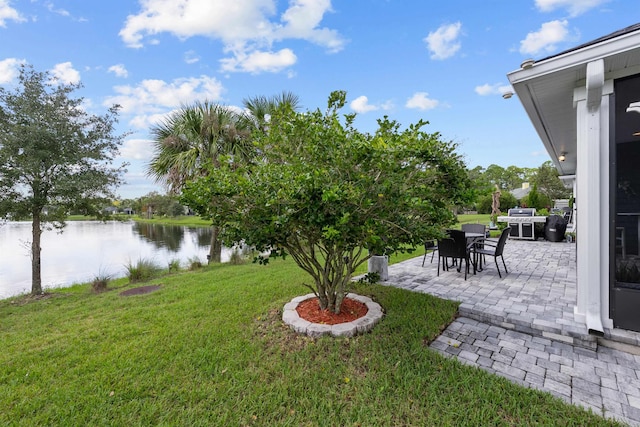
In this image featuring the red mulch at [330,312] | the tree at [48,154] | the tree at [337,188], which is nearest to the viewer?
the tree at [337,188]

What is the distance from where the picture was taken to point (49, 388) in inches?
82.4

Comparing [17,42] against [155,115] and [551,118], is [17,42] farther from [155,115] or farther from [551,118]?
[551,118]

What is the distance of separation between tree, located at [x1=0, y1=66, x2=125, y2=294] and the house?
7.45m

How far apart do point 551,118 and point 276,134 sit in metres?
3.88

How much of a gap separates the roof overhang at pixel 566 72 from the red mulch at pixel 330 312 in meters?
3.01

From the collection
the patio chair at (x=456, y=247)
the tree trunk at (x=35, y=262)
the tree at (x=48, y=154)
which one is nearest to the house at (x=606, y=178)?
the patio chair at (x=456, y=247)

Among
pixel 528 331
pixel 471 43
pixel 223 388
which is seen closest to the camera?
pixel 223 388

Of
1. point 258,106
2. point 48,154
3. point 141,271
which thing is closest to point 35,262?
point 141,271

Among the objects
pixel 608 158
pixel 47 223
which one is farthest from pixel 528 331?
pixel 47 223

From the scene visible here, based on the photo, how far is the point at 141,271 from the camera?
6371 millimetres

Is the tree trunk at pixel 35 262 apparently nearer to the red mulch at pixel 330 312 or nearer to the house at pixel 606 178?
the red mulch at pixel 330 312

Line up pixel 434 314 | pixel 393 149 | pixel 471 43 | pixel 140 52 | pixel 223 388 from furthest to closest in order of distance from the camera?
pixel 140 52, pixel 471 43, pixel 434 314, pixel 393 149, pixel 223 388

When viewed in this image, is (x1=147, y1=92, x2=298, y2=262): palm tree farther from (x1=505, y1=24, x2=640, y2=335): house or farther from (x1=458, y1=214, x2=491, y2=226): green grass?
(x1=458, y1=214, x2=491, y2=226): green grass

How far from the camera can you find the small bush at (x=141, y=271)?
20.7 feet
